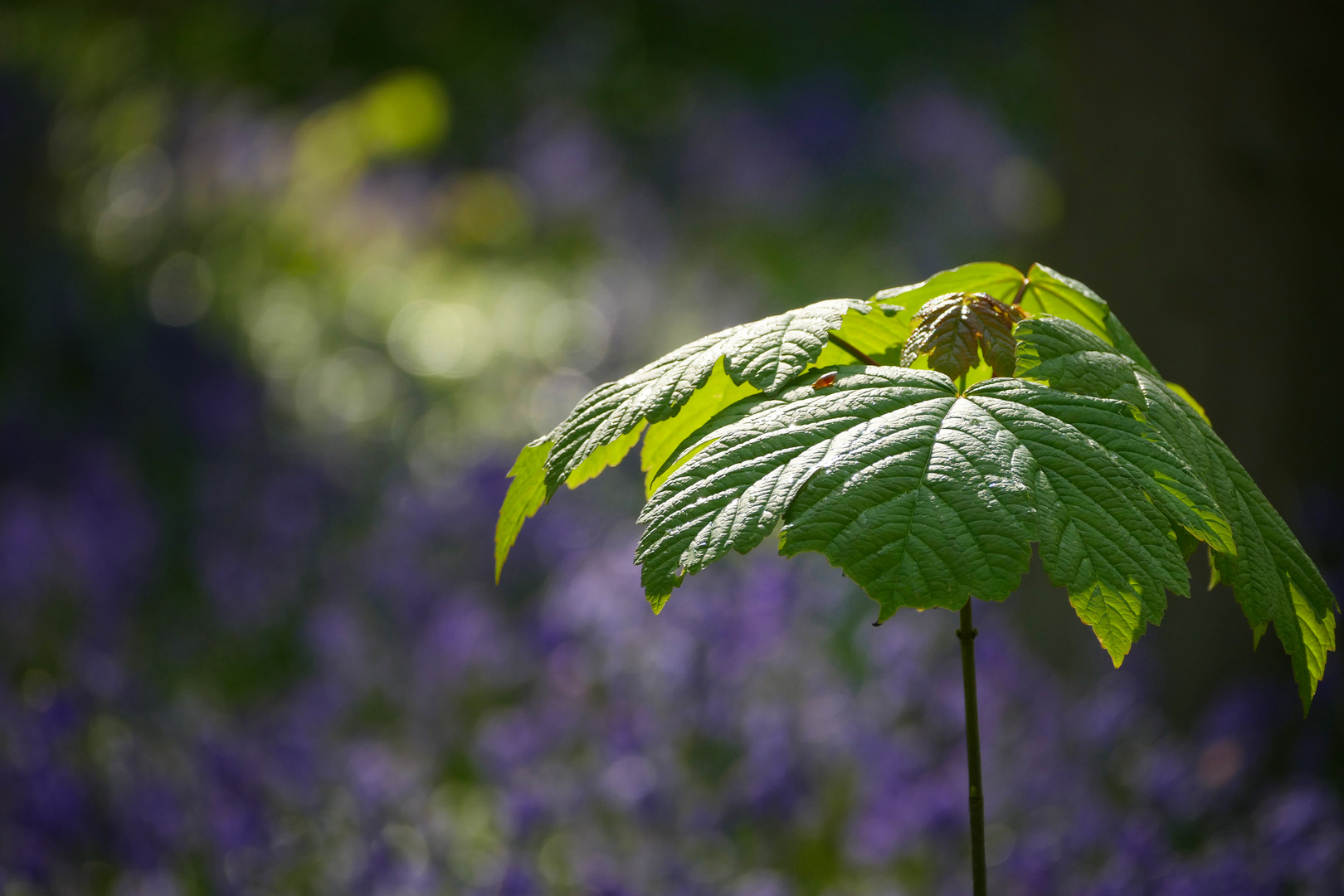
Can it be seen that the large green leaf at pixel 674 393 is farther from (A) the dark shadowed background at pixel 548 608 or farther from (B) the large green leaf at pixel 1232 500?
(A) the dark shadowed background at pixel 548 608

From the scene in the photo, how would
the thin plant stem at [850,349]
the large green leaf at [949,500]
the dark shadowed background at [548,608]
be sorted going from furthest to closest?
the dark shadowed background at [548,608] → the thin plant stem at [850,349] → the large green leaf at [949,500]

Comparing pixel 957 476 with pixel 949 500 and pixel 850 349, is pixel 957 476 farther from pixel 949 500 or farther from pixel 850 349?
pixel 850 349

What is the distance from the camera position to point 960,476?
582 millimetres

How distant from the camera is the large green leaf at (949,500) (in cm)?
55

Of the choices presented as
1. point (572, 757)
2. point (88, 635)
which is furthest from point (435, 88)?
point (572, 757)

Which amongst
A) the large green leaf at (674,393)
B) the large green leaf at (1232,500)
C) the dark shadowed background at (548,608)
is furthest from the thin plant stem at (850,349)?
the dark shadowed background at (548,608)

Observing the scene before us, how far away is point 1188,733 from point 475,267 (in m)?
5.44

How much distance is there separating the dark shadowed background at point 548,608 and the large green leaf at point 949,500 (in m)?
1.22

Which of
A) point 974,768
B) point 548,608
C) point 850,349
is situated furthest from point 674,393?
point 548,608

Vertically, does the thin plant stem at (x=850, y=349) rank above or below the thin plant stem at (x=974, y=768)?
above

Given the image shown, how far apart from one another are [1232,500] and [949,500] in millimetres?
250

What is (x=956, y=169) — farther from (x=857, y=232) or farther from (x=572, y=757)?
(x=572, y=757)

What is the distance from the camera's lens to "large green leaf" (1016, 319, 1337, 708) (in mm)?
646

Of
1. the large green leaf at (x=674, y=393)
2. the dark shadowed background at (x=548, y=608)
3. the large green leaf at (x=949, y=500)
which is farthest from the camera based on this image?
the dark shadowed background at (x=548, y=608)
